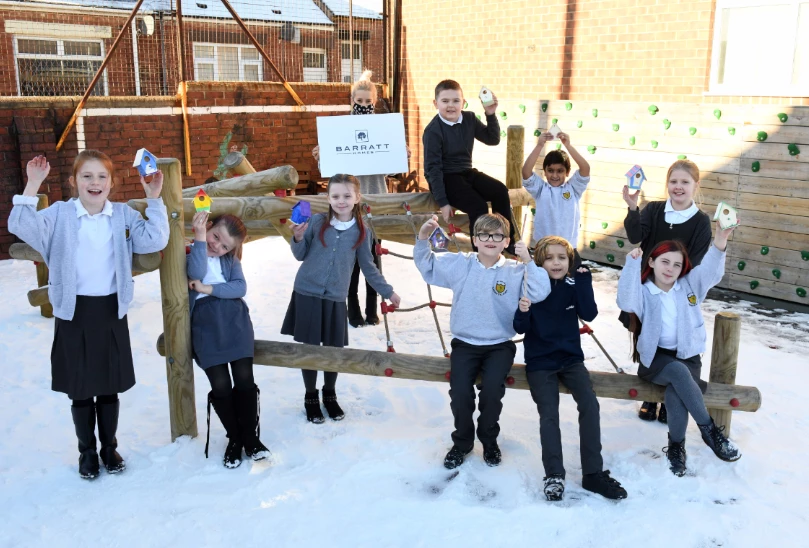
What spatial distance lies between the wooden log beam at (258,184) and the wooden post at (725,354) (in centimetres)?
279

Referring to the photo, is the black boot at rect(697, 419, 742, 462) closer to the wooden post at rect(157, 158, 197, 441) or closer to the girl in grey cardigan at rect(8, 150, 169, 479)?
the wooden post at rect(157, 158, 197, 441)

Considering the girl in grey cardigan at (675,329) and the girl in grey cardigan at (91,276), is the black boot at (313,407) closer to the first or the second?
the girl in grey cardigan at (91,276)

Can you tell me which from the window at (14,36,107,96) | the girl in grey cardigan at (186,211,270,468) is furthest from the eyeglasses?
the window at (14,36,107,96)

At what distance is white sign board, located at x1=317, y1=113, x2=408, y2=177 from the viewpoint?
5.65 meters

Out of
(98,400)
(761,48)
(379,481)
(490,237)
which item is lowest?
(379,481)

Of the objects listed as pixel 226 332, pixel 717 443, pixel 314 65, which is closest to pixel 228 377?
pixel 226 332

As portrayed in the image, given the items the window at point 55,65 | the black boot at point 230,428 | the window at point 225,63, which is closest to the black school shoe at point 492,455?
the black boot at point 230,428

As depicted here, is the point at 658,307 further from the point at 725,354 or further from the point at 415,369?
the point at 415,369

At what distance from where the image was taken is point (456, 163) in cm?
543

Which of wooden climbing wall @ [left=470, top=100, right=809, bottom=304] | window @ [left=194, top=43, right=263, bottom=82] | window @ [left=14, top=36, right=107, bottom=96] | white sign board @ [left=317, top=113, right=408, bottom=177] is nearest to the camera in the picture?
white sign board @ [left=317, top=113, right=408, bottom=177]

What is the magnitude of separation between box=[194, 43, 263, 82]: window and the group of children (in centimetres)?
1253

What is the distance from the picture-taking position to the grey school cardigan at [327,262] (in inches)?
174

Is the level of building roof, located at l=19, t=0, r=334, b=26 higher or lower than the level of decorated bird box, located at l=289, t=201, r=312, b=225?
higher

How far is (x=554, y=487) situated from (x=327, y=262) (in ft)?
5.72
